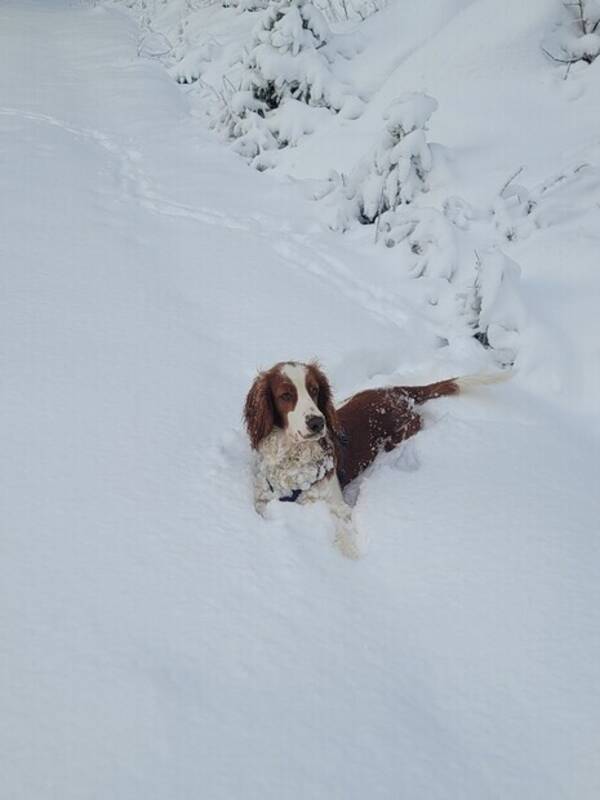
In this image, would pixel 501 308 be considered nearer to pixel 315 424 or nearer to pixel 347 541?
pixel 315 424

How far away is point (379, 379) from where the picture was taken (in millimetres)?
4152

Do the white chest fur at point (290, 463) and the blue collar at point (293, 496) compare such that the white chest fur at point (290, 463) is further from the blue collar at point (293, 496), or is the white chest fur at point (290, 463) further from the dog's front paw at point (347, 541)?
the dog's front paw at point (347, 541)

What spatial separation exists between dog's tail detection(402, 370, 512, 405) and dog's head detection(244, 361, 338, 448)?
682mm

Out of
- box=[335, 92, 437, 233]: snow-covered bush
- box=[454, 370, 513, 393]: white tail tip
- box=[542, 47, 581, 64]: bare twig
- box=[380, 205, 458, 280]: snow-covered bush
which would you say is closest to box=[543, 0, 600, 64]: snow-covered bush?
box=[542, 47, 581, 64]: bare twig

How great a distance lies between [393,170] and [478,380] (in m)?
2.84

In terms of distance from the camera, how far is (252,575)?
7.70ft

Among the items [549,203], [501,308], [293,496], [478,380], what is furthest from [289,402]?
[549,203]

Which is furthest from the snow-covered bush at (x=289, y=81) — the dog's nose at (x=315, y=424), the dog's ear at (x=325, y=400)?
the dog's nose at (x=315, y=424)

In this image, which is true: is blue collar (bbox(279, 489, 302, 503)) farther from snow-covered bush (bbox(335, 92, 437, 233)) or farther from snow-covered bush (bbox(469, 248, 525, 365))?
snow-covered bush (bbox(335, 92, 437, 233))

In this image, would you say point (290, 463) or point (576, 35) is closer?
point (290, 463)

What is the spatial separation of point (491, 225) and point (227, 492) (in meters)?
3.59

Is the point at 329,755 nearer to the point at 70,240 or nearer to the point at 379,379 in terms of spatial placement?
the point at 379,379

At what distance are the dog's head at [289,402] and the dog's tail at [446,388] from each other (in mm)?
682

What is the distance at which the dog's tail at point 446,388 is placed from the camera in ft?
11.7
